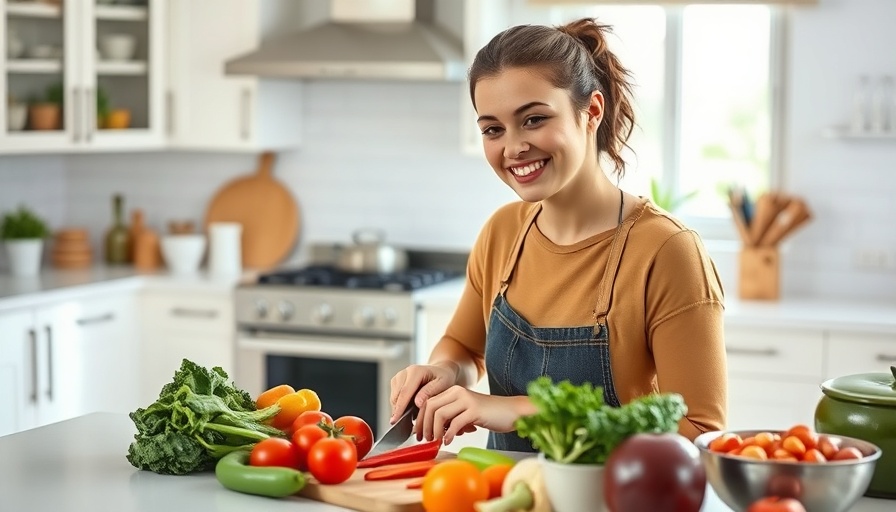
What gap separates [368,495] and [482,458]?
0.19 m

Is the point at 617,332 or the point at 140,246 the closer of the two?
the point at 617,332

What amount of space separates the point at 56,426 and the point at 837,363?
2.54 meters

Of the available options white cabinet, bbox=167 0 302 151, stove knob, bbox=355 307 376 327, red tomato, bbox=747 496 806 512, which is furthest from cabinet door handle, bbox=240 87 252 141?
red tomato, bbox=747 496 806 512

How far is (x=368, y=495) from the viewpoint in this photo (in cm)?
195

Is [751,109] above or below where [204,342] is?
above

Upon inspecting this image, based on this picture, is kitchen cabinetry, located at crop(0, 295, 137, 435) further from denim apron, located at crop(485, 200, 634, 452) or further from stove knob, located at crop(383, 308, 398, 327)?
denim apron, located at crop(485, 200, 634, 452)

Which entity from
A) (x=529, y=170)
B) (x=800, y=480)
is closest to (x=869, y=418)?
(x=800, y=480)

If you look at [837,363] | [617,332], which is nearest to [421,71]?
[837,363]

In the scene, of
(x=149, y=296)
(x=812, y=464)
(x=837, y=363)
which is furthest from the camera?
(x=149, y=296)

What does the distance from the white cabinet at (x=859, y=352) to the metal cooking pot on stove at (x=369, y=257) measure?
170cm

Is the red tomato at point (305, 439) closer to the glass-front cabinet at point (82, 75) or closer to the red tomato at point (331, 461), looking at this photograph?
the red tomato at point (331, 461)

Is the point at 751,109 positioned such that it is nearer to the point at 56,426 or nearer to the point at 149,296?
the point at 149,296

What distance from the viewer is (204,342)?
4.72 meters

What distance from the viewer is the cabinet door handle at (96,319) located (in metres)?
4.55
